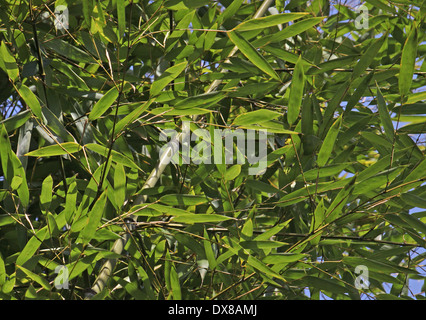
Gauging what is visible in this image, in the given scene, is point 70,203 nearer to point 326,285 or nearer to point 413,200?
point 326,285

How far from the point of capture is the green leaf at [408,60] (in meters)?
1.01

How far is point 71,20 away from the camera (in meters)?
1.33

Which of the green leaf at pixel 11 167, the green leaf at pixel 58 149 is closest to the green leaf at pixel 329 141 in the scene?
the green leaf at pixel 58 149

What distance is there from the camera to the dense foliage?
42.7 inches

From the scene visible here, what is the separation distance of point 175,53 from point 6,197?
0.49 m

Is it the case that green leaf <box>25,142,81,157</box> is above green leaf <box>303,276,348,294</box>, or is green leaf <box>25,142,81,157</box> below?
above

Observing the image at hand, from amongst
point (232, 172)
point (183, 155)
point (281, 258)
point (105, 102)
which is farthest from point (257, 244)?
→ point (105, 102)

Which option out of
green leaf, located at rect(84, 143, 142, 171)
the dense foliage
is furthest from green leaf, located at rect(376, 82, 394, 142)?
green leaf, located at rect(84, 143, 142, 171)

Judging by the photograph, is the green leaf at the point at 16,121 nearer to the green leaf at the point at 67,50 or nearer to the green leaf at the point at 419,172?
the green leaf at the point at 67,50

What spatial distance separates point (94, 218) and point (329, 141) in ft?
1.57

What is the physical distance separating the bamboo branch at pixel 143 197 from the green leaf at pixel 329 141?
1.17 feet

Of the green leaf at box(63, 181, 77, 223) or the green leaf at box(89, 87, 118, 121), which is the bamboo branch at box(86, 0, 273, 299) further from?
the green leaf at box(89, 87, 118, 121)

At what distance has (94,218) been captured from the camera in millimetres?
1030

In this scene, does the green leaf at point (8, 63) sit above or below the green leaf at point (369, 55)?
above
